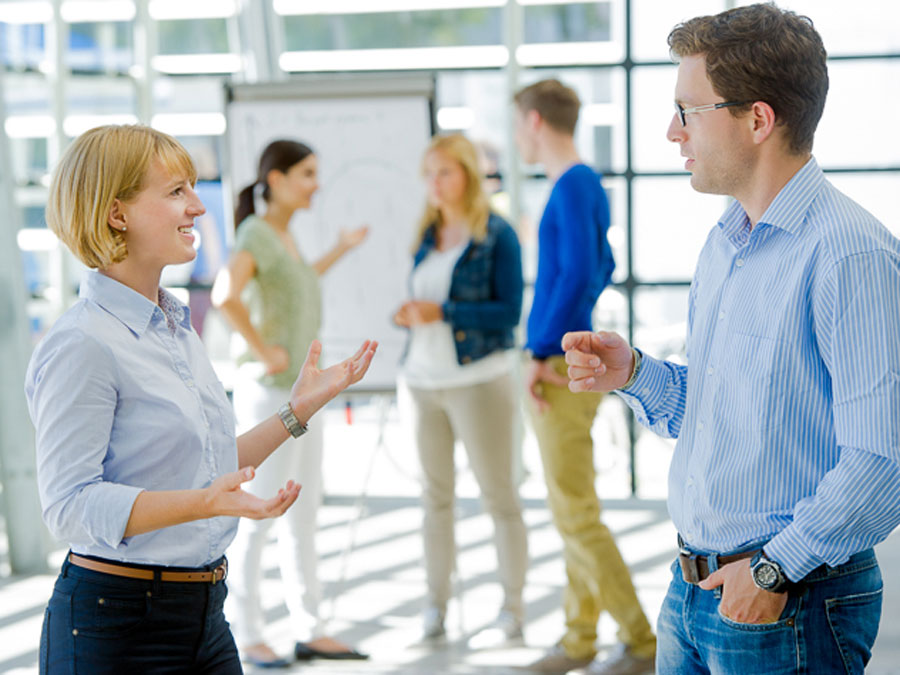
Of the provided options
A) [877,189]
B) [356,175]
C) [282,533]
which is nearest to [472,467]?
[282,533]

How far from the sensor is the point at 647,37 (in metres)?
5.12

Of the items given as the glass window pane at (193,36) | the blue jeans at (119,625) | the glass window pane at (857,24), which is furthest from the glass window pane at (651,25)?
the blue jeans at (119,625)

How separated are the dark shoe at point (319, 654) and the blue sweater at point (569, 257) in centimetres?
122

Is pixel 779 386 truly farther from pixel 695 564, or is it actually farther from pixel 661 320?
pixel 661 320

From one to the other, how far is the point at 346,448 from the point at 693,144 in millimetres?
4380

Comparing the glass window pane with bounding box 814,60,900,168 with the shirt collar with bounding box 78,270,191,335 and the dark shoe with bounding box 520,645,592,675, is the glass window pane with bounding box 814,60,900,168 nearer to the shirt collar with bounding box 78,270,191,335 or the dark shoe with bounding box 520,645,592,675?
the dark shoe with bounding box 520,645,592,675

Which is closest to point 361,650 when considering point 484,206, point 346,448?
point 484,206

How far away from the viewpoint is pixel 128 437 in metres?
1.55

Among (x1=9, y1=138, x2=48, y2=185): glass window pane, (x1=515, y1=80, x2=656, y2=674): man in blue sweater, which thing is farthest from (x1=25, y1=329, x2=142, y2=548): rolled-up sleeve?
(x1=9, y1=138, x2=48, y2=185): glass window pane

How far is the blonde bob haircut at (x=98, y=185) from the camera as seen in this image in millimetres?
1580

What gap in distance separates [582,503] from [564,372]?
420 mm

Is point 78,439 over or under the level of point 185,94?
under

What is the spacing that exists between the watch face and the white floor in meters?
2.05

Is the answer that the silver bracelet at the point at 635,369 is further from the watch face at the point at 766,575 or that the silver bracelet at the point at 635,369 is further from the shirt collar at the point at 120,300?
the shirt collar at the point at 120,300
